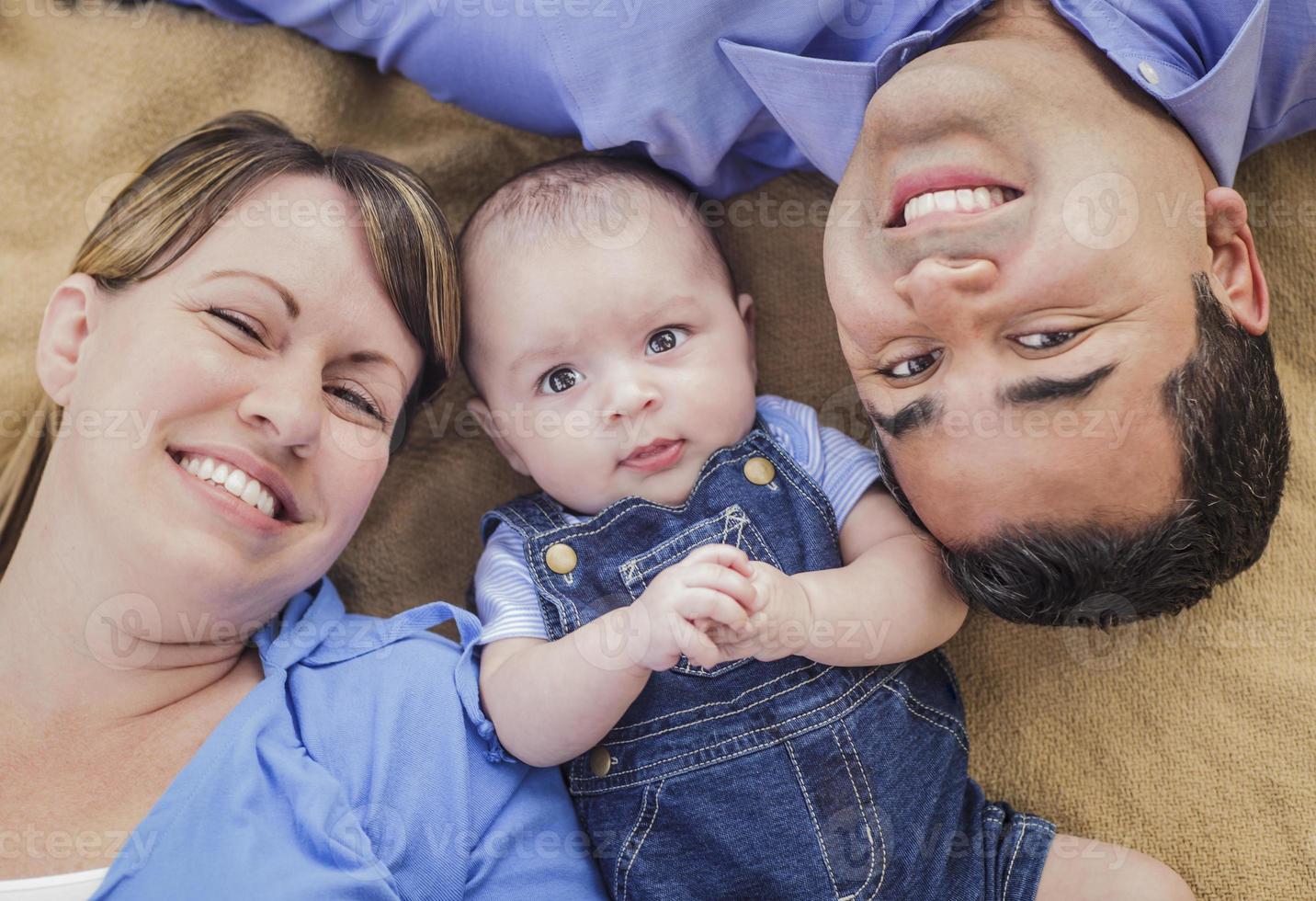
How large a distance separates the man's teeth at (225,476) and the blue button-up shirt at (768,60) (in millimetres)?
821

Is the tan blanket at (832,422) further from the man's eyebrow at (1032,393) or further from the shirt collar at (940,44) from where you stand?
the man's eyebrow at (1032,393)

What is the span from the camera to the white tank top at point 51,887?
1517 mm

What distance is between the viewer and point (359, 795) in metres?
1.62

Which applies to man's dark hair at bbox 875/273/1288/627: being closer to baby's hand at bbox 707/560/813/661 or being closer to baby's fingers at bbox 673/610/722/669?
baby's hand at bbox 707/560/813/661

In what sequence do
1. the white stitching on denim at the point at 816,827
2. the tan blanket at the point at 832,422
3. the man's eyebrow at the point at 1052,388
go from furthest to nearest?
the tan blanket at the point at 832,422 < the white stitching on denim at the point at 816,827 < the man's eyebrow at the point at 1052,388

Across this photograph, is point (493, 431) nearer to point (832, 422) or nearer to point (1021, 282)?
point (832, 422)

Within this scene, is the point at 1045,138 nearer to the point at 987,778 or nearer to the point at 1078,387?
the point at 1078,387

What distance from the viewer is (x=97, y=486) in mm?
1577

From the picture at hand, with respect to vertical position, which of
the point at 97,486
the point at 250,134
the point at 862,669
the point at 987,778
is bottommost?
the point at 987,778

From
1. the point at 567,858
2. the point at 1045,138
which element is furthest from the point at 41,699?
the point at 1045,138

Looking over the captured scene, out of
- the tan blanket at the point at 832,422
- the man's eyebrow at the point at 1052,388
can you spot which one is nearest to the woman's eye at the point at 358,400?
the tan blanket at the point at 832,422

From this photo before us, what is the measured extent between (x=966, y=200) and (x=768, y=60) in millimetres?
459

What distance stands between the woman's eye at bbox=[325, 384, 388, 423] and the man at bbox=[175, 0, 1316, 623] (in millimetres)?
645

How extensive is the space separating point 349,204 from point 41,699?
91 centimetres
